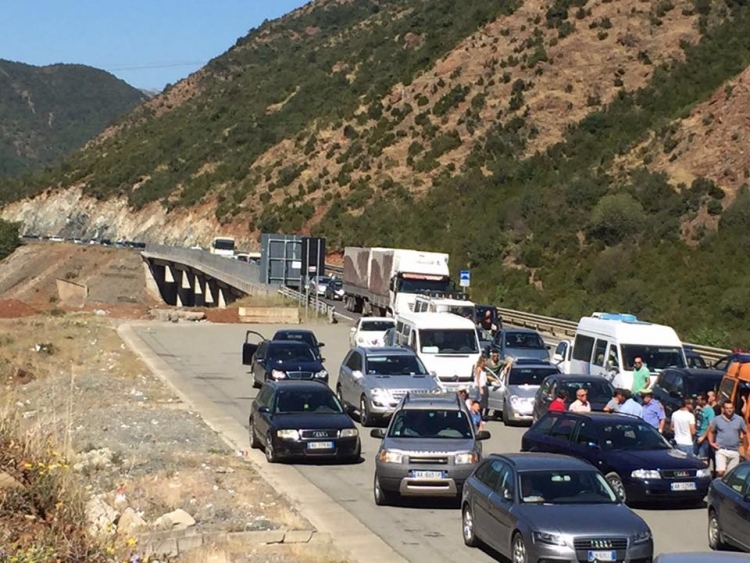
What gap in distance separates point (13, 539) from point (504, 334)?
2682 centimetres

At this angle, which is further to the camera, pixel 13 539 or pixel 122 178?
pixel 122 178

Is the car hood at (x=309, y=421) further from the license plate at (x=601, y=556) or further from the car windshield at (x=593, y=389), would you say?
the license plate at (x=601, y=556)

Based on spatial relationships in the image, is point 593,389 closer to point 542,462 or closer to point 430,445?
point 430,445

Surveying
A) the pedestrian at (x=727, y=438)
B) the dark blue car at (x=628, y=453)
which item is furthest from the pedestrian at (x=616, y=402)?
the pedestrian at (x=727, y=438)

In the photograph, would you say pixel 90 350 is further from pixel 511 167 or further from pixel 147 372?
pixel 511 167

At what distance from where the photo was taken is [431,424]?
57.1ft

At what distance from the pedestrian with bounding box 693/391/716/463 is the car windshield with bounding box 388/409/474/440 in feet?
12.7

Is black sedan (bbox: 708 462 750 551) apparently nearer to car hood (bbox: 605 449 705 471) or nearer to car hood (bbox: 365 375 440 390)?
car hood (bbox: 605 449 705 471)

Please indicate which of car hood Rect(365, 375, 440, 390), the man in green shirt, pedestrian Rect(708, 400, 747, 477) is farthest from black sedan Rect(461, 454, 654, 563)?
the man in green shirt

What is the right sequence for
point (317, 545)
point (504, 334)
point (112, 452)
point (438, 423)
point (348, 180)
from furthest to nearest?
1. point (348, 180)
2. point (504, 334)
3. point (112, 452)
4. point (438, 423)
5. point (317, 545)

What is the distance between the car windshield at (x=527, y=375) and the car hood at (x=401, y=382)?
2170 millimetres

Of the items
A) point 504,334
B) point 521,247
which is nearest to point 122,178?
point 521,247

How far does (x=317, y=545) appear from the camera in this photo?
13.2 metres

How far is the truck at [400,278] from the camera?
48844 mm
